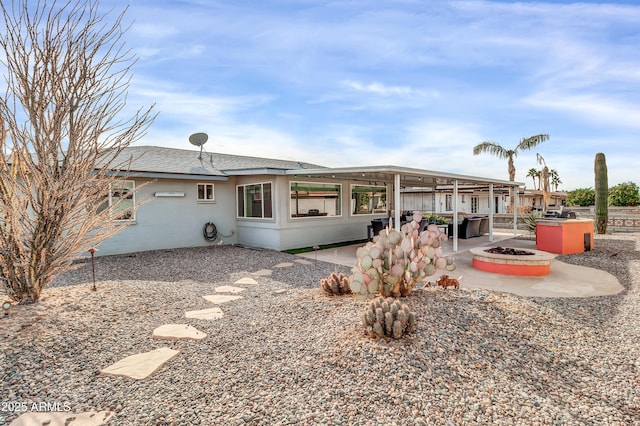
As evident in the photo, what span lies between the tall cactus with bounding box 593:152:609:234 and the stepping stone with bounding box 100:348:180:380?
18.0m

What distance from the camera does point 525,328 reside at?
3.53m

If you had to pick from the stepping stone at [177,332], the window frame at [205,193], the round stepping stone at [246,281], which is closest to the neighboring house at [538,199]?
the window frame at [205,193]

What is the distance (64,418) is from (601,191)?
18.9 metres

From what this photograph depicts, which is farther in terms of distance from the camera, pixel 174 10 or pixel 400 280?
pixel 174 10

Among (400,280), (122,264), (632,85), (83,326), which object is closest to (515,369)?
(400,280)

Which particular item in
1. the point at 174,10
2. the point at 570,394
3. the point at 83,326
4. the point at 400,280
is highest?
the point at 174,10

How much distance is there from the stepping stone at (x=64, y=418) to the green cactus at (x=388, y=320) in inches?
85.5

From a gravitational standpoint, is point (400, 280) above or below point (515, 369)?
above

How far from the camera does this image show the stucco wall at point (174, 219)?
9.88 metres

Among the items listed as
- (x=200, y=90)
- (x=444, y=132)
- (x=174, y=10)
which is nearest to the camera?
(x=174, y=10)

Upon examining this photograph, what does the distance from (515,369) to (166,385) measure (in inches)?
116

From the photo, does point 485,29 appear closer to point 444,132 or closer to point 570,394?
point 444,132

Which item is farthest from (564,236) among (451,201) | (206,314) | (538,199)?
(538,199)

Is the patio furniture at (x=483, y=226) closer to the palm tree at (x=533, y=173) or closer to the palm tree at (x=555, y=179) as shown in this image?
the palm tree at (x=533, y=173)
